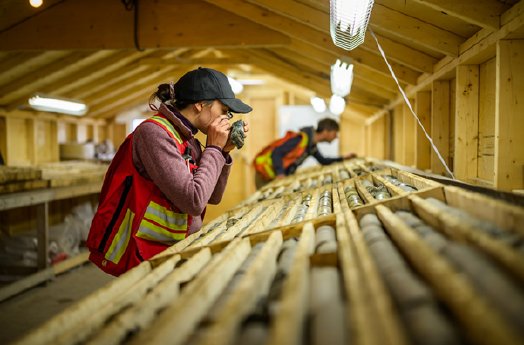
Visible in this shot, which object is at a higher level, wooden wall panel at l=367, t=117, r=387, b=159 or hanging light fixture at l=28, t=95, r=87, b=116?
hanging light fixture at l=28, t=95, r=87, b=116

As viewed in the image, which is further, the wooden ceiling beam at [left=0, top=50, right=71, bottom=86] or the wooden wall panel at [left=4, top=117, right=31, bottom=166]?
the wooden wall panel at [left=4, top=117, right=31, bottom=166]

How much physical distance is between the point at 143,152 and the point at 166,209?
254 mm

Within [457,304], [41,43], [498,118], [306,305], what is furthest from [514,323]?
[41,43]

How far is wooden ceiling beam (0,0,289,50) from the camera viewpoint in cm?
444

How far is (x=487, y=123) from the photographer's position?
8.68 feet

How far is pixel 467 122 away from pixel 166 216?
2.09 meters

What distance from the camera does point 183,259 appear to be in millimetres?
1450

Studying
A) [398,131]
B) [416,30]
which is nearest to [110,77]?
[398,131]

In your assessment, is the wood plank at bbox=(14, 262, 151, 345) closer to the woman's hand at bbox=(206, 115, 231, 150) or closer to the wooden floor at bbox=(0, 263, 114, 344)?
the woman's hand at bbox=(206, 115, 231, 150)

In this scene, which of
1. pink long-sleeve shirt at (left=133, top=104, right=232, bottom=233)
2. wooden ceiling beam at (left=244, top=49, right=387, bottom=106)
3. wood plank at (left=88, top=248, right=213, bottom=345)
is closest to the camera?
wood plank at (left=88, top=248, right=213, bottom=345)

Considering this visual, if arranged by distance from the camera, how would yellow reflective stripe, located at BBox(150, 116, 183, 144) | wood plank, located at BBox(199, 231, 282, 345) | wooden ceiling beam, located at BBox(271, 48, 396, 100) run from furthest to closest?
1. wooden ceiling beam, located at BBox(271, 48, 396, 100)
2. yellow reflective stripe, located at BBox(150, 116, 183, 144)
3. wood plank, located at BBox(199, 231, 282, 345)

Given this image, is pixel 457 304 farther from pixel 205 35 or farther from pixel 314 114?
pixel 314 114

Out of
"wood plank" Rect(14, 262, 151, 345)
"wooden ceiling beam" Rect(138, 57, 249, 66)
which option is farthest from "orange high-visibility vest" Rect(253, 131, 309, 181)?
"wood plank" Rect(14, 262, 151, 345)

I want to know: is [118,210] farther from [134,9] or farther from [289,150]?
[289,150]
